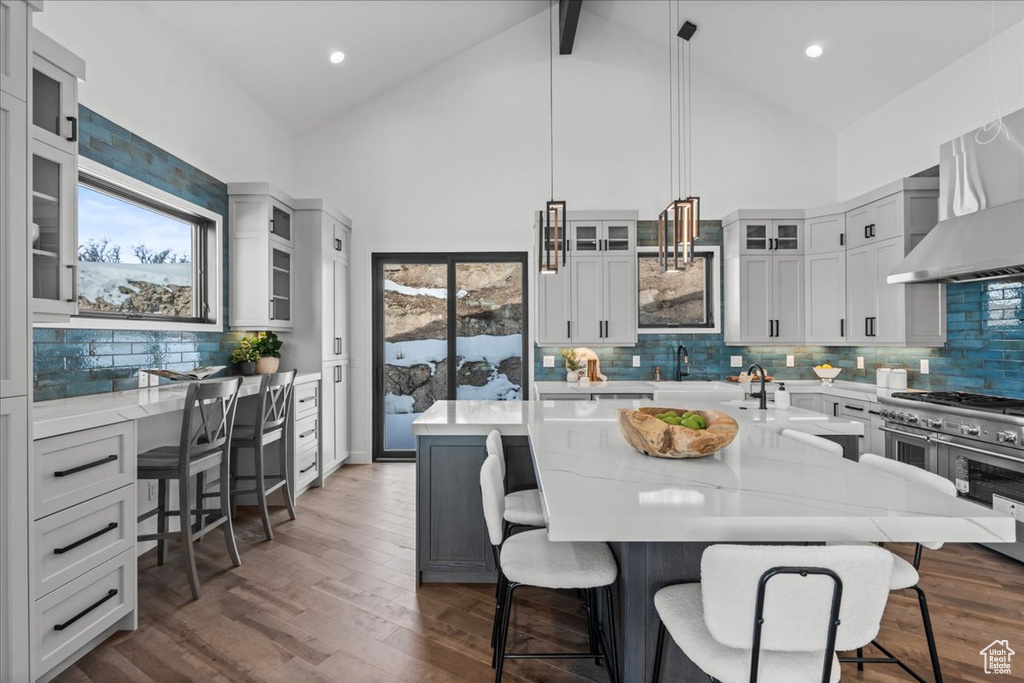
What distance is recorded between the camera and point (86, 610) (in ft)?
7.07

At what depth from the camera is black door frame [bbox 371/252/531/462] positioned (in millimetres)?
5613

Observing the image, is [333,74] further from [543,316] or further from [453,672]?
[453,672]

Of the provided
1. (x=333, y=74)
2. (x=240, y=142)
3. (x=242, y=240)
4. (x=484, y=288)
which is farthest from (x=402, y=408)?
(x=333, y=74)

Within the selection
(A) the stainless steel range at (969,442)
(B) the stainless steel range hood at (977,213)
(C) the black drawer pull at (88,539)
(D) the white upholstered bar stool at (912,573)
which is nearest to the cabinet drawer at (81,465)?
(C) the black drawer pull at (88,539)

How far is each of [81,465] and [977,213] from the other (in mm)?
5090

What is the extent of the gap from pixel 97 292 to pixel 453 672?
285 centimetres

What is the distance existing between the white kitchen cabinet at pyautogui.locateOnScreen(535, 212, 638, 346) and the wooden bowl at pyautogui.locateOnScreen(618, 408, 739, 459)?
315 cm

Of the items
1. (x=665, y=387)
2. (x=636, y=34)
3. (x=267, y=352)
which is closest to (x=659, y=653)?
(x=665, y=387)

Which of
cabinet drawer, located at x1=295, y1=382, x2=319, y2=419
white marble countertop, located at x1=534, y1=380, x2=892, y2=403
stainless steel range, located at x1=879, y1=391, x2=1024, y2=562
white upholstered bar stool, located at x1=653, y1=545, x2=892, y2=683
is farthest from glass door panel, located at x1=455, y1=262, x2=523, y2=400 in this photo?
white upholstered bar stool, located at x1=653, y1=545, x2=892, y2=683

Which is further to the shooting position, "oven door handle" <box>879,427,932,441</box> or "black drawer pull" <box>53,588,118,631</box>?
"oven door handle" <box>879,427,932,441</box>

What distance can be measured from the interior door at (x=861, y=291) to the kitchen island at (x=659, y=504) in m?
2.34

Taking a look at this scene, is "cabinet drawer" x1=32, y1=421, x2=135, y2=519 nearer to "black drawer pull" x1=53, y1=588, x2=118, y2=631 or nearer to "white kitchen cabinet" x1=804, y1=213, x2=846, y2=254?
"black drawer pull" x1=53, y1=588, x2=118, y2=631

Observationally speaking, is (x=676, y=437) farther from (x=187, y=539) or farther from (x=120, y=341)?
(x=120, y=341)

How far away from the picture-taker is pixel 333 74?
197 inches
